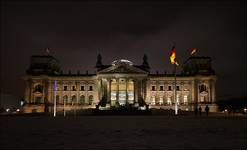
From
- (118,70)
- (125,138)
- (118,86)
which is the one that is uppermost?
(118,70)

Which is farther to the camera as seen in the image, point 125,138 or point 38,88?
point 38,88

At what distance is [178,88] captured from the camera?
108125mm

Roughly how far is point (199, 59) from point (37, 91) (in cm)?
6365

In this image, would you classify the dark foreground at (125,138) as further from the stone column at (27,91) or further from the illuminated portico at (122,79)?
the stone column at (27,91)

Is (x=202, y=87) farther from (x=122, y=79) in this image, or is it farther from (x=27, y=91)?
(x=27, y=91)

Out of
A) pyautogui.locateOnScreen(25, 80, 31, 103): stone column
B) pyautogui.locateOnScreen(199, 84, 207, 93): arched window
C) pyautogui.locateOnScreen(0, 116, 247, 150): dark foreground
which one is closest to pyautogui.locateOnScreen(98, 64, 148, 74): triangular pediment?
pyautogui.locateOnScreen(199, 84, 207, 93): arched window

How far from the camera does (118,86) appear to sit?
4011 inches

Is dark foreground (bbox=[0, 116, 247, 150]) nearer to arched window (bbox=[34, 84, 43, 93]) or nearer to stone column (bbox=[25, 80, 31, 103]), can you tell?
stone column (bbox=[25, 80, 31, 103])

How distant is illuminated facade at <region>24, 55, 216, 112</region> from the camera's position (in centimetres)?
9788

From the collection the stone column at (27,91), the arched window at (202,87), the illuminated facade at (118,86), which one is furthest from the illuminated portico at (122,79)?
the stone column at (27,91)

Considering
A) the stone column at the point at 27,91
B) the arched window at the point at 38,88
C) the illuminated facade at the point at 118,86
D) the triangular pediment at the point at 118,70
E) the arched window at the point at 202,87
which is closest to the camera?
the triangular pediment at the point at 118,70

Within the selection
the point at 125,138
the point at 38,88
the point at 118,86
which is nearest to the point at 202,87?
the point at 118,86

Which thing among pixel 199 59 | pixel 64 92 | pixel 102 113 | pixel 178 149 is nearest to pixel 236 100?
pixel 199 59

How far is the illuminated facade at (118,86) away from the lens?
321ft
